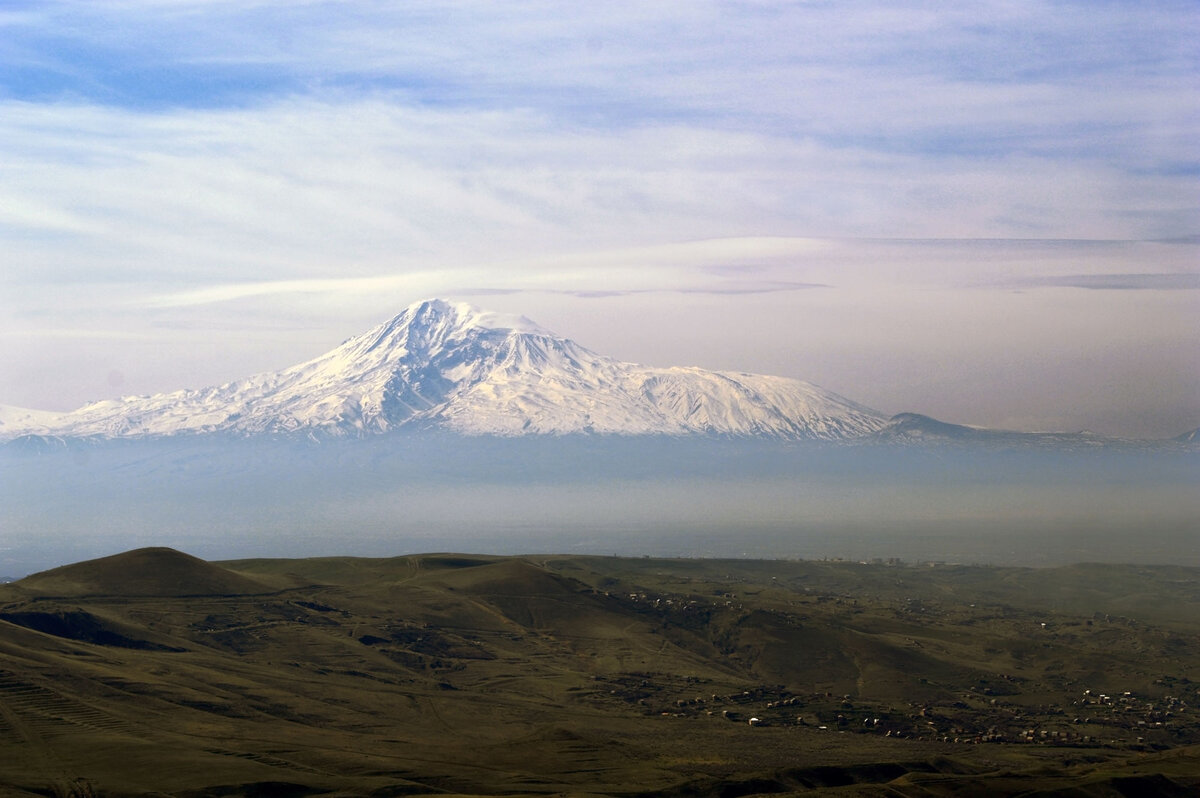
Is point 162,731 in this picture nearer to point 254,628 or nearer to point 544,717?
point 544,717

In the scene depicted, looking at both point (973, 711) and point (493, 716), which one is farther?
point (973, 711)

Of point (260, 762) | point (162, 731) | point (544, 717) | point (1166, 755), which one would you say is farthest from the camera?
point (544, 717)

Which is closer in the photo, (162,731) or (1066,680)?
(162,731)

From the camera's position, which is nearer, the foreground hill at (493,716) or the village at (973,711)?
the foreground hill at (493,716)

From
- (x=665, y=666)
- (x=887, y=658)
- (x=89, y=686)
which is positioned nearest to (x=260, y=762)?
(x=89, y=686)

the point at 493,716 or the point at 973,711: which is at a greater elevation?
the point at 493,716

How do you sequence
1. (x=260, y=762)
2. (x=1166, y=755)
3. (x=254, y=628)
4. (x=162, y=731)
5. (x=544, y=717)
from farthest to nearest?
(x=254, y=628) → (x=544, y=717) → (x=1166, y=755) → (x=162, y=731) → (x=260, y=762)

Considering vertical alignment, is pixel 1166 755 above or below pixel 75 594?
below

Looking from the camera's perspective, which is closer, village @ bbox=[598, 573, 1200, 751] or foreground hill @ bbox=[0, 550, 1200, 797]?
foreground hill @ bbox=[0, 550, 1200, 797]

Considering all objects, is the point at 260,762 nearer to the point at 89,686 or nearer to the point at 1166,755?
the point at 89,686

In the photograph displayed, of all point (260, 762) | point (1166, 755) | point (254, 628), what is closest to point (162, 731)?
point (260, 762)
